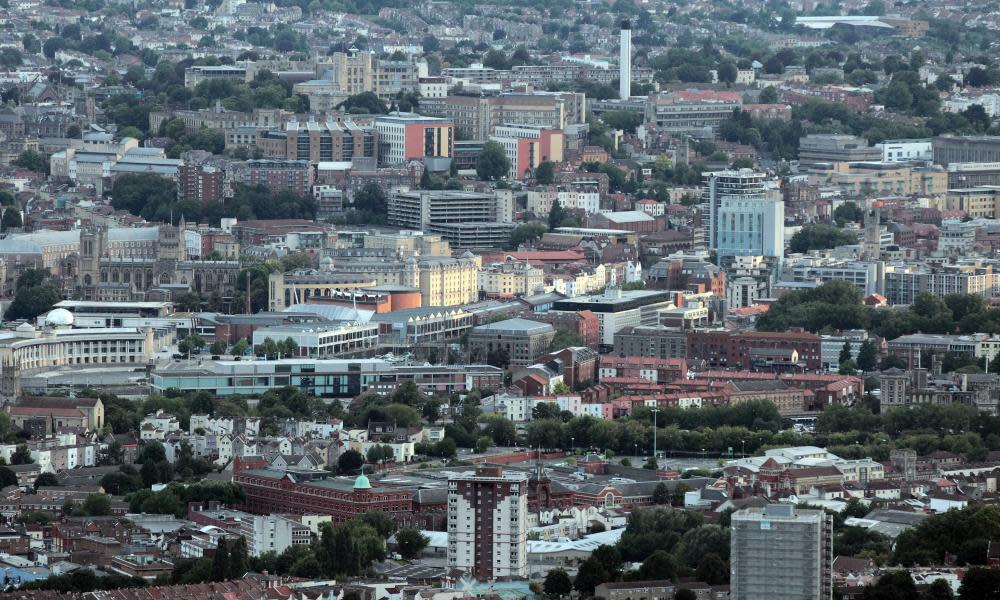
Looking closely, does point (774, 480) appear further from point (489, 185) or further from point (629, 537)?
point (489, 185)

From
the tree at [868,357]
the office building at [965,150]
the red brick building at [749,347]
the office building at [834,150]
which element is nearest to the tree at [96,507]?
the red brick building at [749,347]

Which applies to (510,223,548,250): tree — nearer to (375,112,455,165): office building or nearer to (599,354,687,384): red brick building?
(375,112,455,165): office building

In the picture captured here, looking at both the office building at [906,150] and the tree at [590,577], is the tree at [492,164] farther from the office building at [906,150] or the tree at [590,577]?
the tree at [590,577]

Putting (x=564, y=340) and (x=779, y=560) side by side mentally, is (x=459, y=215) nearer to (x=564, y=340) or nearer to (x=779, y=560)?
(x=564, y=340)

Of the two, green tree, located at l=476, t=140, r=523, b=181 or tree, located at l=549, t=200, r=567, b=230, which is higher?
green tree, located at l=476, t=140, r=523, b=181

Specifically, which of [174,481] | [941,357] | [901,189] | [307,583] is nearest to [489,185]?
[901,189]

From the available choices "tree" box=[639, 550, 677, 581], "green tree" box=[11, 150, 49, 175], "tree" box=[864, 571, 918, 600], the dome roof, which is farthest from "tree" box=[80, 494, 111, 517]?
"green tree" box=[11, 150, 49, 175]
